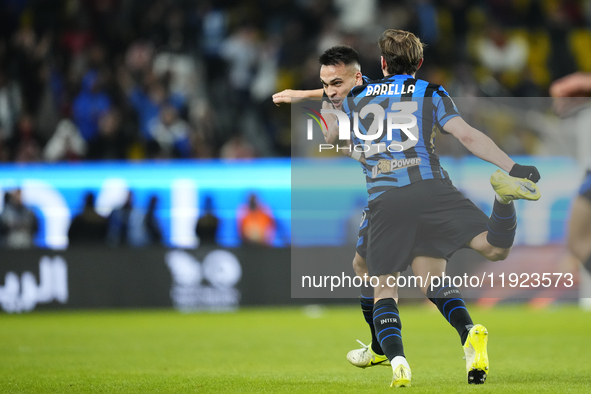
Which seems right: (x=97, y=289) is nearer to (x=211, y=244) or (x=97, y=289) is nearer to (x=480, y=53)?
(x=211, y=244)

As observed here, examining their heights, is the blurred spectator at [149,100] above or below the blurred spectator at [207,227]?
above

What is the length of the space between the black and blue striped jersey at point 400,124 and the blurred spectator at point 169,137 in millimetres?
9715

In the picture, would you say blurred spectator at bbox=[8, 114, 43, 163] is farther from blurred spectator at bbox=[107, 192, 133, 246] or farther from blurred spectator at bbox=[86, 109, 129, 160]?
blurred spectator at bbox=[107, 192, 133, 246]

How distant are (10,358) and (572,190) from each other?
826cm

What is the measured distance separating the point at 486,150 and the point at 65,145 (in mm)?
11165

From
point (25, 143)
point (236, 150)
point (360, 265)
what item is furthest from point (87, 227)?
point (360, 265)

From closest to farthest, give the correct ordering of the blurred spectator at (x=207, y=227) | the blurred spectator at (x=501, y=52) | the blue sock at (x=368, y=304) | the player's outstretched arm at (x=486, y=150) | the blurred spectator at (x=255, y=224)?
the player's outstretched arm at (x=486, y=150), the blue sock at (x=368, y=304), the blurred spectator at (x=207, y=227), the blurred spectator at (x=255, y=224), the blurred spectator at (x=501, y=52)

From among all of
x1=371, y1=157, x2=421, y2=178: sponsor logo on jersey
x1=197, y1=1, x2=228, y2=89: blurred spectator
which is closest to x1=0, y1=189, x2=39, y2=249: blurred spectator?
x1=197, y1=1, x2=228, y2=89: blurred spectator

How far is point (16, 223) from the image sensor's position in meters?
13.7

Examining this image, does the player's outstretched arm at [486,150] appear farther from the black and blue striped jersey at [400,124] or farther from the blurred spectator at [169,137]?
the blurred spectator at [169,137]

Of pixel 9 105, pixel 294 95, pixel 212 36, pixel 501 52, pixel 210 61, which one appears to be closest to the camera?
pixel 294 95

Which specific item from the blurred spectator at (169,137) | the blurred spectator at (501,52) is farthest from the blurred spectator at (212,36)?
the blurred spectator at (501,52)

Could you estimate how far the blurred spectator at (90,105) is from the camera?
15.1 m

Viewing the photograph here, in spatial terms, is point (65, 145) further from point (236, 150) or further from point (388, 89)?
point (388, 89)
